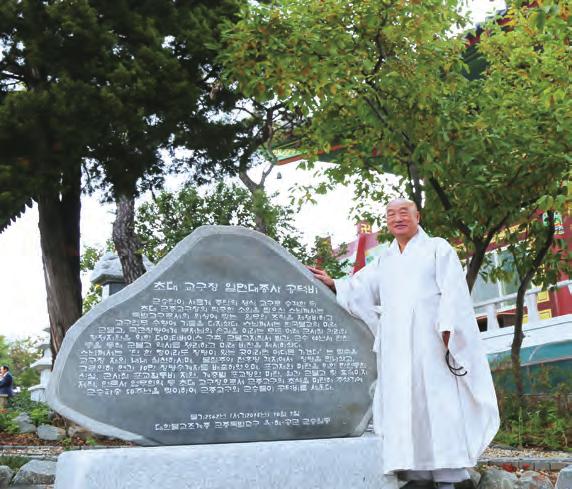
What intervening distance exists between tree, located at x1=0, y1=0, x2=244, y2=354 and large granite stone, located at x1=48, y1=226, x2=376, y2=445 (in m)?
3.61

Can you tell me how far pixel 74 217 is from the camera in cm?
989

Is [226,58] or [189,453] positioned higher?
[226,58]

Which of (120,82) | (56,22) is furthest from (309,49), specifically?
(56,22)

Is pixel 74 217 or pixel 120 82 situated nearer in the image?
pixel 120 82

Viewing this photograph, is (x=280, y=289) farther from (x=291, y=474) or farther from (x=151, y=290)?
(x=291, y=474)

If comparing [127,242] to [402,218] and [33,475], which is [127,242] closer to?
[33,475]

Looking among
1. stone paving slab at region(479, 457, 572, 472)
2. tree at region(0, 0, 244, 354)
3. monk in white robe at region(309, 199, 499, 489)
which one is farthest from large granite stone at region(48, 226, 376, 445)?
tree at region(0, 0, 244, 354)

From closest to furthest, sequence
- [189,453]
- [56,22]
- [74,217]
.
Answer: [189,453] → [56,22] → [74,217]

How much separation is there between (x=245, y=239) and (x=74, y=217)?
19.0 feet

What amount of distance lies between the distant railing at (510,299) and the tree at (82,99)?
248 inches

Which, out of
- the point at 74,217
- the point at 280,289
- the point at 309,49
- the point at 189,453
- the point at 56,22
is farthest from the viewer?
the point at 74,217

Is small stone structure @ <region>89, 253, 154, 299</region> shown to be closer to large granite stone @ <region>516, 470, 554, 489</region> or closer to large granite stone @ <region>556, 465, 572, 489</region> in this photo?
large granite stone @ <region>516, 470, 554, 489</region>

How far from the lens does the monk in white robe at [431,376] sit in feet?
13.1

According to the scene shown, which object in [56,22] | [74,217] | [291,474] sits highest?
[56,22]
